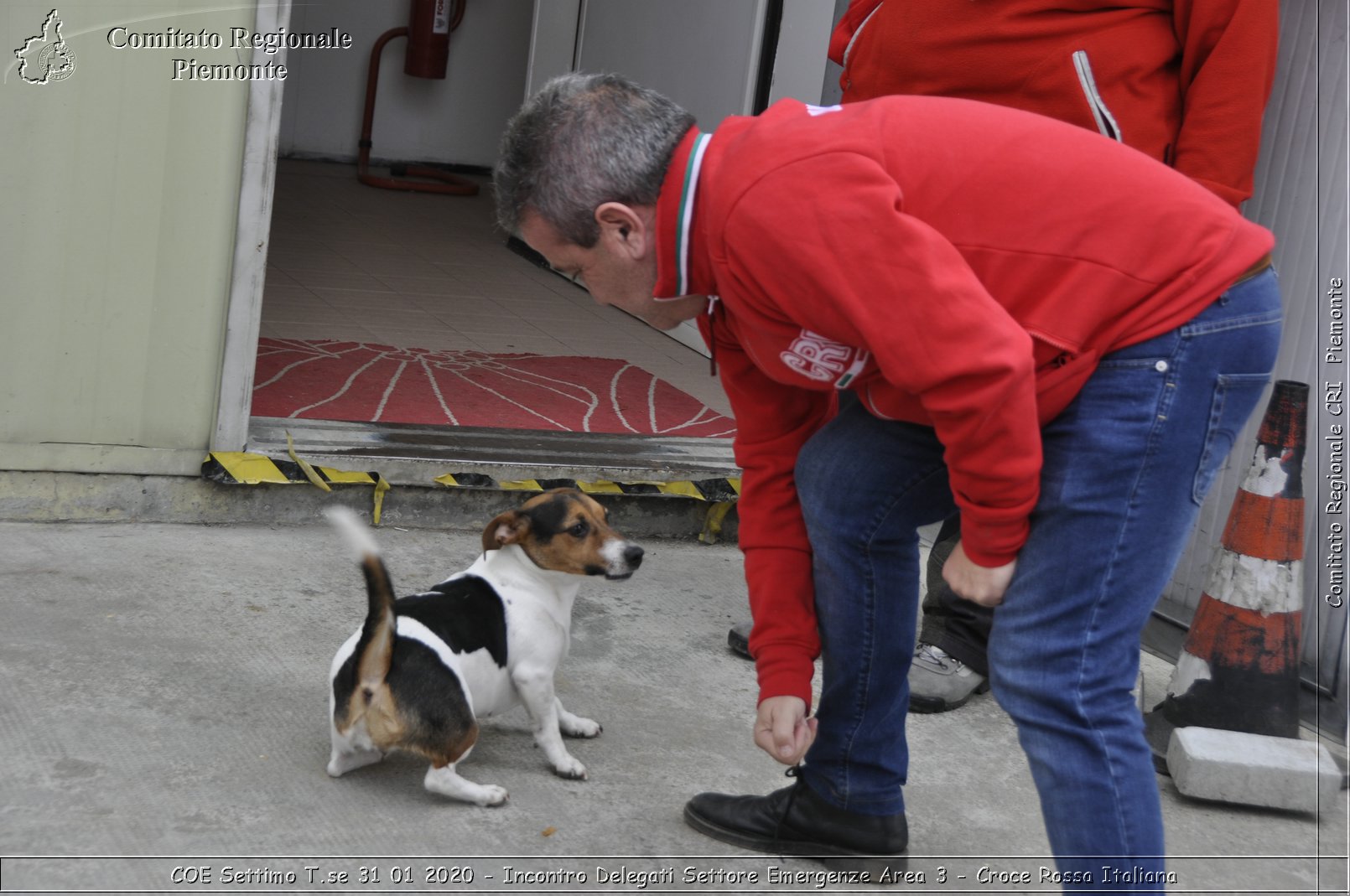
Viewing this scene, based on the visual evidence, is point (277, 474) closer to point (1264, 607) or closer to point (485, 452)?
point (485, 452)

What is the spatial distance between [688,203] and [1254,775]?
189 cm

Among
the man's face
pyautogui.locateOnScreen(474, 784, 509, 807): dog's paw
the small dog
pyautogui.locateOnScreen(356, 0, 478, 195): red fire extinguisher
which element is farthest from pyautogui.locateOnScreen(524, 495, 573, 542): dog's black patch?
pyautogui.locateOnScreen(356, 0, 478, 195): red fire extinguisher

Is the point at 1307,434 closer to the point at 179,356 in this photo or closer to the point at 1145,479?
the point at 1145,479

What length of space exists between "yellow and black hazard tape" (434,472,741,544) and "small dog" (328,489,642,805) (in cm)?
112

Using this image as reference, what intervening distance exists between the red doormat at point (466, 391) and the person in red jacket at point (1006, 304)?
245 cm

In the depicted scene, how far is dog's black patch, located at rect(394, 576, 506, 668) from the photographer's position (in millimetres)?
2502

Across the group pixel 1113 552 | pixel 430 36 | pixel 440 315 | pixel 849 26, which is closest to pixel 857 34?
pixel 849 26

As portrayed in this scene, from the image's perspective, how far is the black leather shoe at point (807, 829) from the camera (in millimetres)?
2391

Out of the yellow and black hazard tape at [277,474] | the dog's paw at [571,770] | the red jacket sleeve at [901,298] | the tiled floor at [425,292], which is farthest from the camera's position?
the tiled floor at [425,292]

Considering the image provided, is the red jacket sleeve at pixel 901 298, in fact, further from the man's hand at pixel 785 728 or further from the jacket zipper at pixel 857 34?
the jacket zipper at pixel 857 34

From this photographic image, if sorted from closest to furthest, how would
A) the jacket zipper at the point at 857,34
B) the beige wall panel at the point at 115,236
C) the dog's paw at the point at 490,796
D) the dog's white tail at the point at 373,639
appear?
the dog's white tail at the point at 373,639, the dog's paw at the point at 490,796, the jacket zipper at the point at 857,34, the beige wall panel at the point at 115,236

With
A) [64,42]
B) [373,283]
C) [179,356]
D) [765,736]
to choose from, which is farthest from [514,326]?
[765,736]

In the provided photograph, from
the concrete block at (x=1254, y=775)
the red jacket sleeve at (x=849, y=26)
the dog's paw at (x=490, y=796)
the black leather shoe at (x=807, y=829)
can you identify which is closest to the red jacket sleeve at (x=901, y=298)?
the black leather shoe at (x=807, y=829)

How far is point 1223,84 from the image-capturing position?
2701mm
